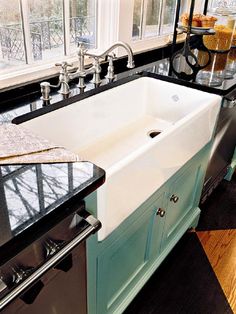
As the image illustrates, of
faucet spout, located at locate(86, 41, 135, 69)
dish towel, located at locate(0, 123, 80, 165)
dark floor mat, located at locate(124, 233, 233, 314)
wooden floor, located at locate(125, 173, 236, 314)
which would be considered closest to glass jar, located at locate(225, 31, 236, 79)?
faucet spout, located at locate(86, 41, 135, 69)

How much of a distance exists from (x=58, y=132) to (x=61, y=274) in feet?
2.07

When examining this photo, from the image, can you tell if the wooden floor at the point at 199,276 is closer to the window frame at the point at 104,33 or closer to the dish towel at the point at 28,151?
the dish towel at the point at 28,151

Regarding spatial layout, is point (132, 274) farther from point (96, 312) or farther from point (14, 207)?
point (14, 207)

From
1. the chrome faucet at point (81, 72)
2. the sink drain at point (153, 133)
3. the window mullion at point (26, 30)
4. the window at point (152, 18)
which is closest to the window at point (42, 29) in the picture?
the window mullion at point (26, 30)

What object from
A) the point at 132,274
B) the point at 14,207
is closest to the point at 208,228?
the point at 132,274

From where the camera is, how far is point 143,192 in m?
1.09

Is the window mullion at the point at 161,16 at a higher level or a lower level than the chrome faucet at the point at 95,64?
higher

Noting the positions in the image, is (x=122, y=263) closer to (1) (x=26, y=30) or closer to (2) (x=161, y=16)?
(1) (x=26, y=30)

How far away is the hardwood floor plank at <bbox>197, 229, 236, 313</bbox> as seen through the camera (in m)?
1.64

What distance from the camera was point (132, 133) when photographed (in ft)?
5.27

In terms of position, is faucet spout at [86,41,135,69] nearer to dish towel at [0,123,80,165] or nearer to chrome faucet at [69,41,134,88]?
chrome faucet at [69,41,134,88]

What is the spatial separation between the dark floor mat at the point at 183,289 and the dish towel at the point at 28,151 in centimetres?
97

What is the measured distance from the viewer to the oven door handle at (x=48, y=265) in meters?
0.65

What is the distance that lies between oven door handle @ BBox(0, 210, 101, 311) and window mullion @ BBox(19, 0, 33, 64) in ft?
3.16
